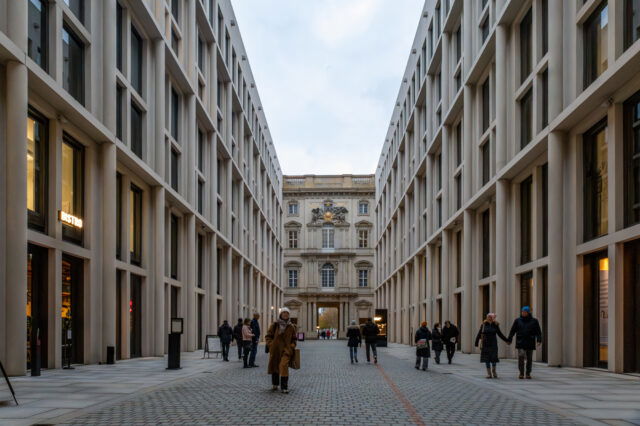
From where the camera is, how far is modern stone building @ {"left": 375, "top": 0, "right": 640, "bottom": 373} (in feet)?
59.4

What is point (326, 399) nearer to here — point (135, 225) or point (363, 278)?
point (135, 225)

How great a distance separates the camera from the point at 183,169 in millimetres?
34312

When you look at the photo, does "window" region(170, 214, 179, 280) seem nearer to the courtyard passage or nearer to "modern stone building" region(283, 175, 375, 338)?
the courtyard passage

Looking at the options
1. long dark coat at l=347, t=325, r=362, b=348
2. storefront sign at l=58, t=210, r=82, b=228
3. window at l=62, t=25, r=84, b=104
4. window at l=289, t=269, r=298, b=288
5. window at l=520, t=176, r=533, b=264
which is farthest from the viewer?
window at l=289, t=269, r=298, b=288

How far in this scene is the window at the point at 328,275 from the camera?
90250mm

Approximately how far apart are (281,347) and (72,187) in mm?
10718

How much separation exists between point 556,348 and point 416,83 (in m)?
32.2

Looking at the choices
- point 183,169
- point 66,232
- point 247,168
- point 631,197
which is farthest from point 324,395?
point 247,168

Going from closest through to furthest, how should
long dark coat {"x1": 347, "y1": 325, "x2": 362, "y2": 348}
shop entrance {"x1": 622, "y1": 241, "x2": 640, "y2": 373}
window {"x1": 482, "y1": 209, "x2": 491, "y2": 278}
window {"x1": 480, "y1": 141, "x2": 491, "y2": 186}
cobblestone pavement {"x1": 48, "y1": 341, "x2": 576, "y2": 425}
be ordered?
cobblestone pavement {"x1": 48, "y1": 341, "x2": 576, "y2": 425} → shop entrance {"x1": 622, "y1": 241, "x2": 640, "y2": 373} → long dark coat {"x1": 347, "y1": 325, "x2": 362, "y2": 348} → window {"x1": 480, "y1": 141, "x2": 491, "y2": 186} → window {"x1": 482, "y1": 209, "x2": 491, "y2": 278}

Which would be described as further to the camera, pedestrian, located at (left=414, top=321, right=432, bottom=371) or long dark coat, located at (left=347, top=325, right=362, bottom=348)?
long dark coat, located at (left=347, top=325, right=362, bottom=348)

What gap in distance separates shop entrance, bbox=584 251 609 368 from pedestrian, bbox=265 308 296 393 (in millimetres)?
9550

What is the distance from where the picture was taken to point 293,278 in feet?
298

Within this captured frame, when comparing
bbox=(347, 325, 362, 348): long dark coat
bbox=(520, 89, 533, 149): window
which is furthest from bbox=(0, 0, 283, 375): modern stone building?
bbox=(520, 89, 533, 149): window

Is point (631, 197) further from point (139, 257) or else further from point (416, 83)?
point (416, 83)
